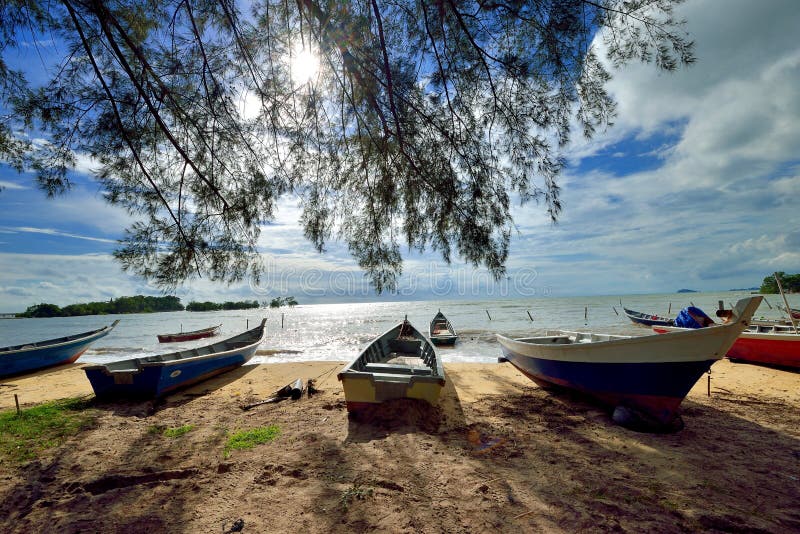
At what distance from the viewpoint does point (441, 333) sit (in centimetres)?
1820

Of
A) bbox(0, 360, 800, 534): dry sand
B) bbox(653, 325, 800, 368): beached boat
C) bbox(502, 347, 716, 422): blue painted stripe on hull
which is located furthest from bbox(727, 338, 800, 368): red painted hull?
bbox(502, 347, 716, 422): blue painted stripe on hull

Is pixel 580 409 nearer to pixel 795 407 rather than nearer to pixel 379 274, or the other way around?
pixel 795 407

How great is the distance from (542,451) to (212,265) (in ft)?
15.2

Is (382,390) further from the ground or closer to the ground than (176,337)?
further from the ground

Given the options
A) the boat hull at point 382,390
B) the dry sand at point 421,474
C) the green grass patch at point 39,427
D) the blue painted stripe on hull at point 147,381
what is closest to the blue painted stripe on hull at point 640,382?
the dry sand at point 421,474

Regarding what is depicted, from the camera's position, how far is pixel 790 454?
3828 millimetres

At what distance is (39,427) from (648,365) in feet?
27.3

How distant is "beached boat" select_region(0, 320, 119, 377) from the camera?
33.1 feet

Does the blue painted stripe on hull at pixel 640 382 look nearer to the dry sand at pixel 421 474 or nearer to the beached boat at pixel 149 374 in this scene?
the dry sand at pixel 421 474

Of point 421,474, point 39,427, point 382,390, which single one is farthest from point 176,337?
point 421,474

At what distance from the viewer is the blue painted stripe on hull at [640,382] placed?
4449mm

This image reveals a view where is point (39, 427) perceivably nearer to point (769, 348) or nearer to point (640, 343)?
point (640, 343)

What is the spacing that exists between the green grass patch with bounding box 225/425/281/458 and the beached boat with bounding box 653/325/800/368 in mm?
8331

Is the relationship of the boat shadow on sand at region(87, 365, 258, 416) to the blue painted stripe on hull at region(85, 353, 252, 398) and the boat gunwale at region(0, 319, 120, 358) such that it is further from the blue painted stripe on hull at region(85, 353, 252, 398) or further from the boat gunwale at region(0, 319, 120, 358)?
the boat gunwale at region(0, 319, 120, 358)
